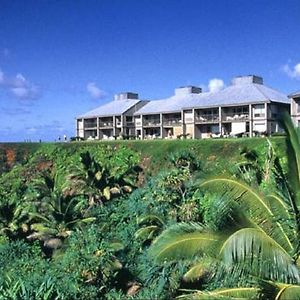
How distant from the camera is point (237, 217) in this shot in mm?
10938

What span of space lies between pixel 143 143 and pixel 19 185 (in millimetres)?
12889

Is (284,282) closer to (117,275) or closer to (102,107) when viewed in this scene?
(117,275)

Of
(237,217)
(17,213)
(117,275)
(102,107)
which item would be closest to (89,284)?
(117,275)

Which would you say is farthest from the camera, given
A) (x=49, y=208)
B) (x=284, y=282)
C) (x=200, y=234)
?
(x=49, y=208)

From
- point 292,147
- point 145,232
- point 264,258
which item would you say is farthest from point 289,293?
point 145,232

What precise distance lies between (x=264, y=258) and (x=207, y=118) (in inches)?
2465

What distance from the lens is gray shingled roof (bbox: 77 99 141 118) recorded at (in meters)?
86.6

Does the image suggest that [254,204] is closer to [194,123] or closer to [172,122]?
[194,123]

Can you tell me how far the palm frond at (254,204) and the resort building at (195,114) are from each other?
157ft

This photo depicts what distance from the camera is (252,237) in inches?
411

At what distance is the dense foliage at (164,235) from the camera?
35.2 ft

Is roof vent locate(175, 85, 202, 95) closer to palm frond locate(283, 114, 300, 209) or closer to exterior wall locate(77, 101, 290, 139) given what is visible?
exterior wall locate(77, 101, 290, 139)

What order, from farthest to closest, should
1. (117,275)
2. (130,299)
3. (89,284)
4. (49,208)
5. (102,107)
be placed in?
1. (102,107)
2. (49,208)
3. (117,275)
4. (89,284)
5. (130,299)

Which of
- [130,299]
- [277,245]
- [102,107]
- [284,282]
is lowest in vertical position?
[130,299]
